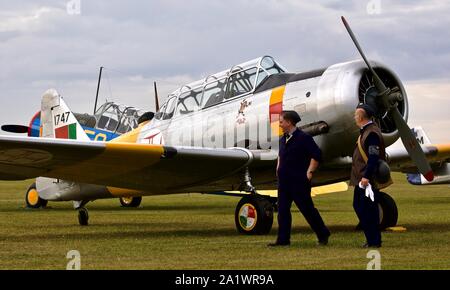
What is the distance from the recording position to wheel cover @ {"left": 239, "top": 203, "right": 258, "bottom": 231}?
1127 cm

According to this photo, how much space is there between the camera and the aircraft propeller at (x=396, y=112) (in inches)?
427

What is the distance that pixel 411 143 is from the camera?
11.1m

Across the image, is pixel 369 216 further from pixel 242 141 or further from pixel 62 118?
pixel 62 118

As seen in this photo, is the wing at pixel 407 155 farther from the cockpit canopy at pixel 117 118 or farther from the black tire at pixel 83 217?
the cockpit canopy at pixel 117 118

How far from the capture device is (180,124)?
13.1 metres

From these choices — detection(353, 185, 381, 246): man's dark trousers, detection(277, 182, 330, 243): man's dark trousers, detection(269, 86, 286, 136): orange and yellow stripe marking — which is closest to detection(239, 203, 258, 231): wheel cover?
detection(269, 86, 286, 136): orange and yellow stripe marking

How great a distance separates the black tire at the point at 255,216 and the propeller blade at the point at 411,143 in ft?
6.60

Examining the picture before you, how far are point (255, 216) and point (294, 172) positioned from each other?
78.5 inches

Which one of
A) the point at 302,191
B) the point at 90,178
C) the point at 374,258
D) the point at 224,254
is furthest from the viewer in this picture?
the point at 90,178

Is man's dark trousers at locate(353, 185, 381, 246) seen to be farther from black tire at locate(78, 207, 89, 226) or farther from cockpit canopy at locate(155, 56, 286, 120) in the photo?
black tire at locate(78, 207, 89, 226)

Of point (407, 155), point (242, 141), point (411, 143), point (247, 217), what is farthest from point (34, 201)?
point (411, 143)
